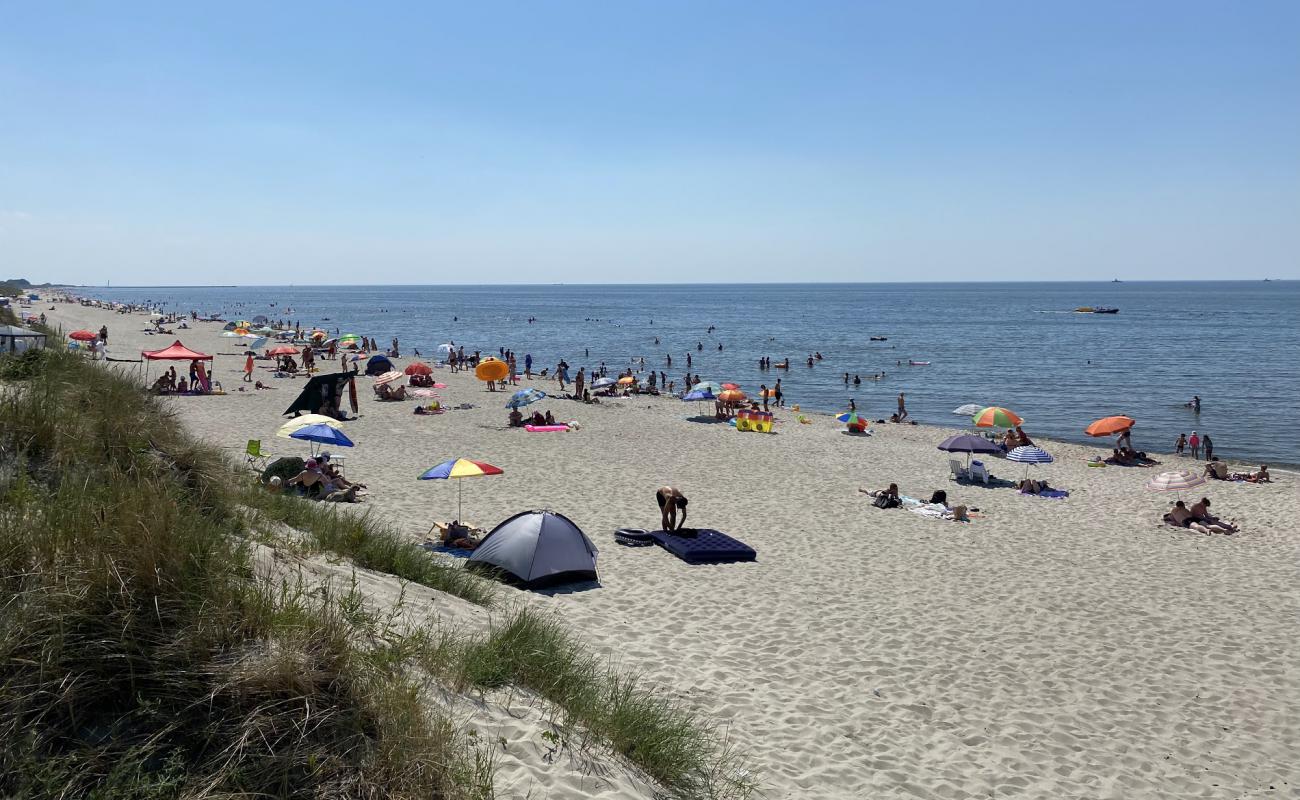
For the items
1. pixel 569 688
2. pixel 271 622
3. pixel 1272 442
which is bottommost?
pixel 1272 442

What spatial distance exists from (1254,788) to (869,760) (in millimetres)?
3212

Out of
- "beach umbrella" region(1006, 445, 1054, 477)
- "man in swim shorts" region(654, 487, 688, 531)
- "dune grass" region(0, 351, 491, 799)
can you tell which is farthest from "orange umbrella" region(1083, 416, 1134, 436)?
"dune grass" region(0, 351, 491, 799)

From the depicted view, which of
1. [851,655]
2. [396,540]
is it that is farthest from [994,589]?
[396,540]

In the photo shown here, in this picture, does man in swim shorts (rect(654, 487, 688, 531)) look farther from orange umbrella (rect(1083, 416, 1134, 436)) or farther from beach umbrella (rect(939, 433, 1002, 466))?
orange umbrella (rect(1083, 416, 1134, 436))

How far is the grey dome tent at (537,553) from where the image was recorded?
10086mm

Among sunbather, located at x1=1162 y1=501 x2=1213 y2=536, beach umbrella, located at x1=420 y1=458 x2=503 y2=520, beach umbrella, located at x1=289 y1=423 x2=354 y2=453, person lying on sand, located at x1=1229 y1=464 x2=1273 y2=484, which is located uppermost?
beach umbrella, located at x1=289 y1=423 x2=354 y2=453

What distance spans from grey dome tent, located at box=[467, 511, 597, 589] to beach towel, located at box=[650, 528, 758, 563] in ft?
6.05

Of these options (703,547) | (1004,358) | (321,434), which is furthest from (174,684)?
(1004,358)

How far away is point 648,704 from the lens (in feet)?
18.8

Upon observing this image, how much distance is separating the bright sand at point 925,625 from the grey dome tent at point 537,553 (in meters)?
0.39

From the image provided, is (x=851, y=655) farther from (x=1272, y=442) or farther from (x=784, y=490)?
(x=1272, y=442)

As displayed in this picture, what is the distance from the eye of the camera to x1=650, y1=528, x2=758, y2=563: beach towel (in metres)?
11.9

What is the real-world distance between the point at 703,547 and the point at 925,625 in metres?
3.52

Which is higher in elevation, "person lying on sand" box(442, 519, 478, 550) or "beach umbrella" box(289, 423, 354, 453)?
"beach umbrella" box(289, 423, 354, 453)
